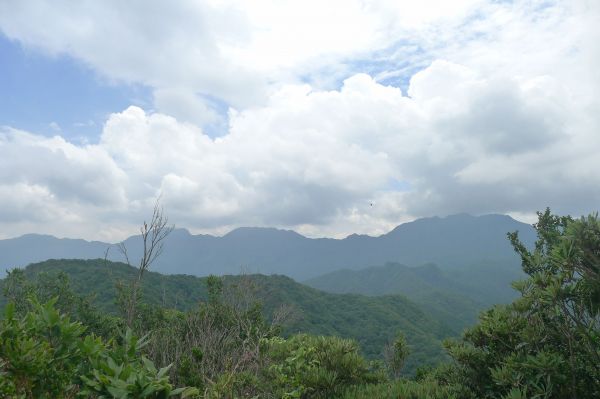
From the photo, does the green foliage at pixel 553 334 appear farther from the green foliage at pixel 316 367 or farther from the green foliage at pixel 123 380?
the green foliage at pixel 123 380

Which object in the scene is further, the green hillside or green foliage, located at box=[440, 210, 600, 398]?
the green hillside

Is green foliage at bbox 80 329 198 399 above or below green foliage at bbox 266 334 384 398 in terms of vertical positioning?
above

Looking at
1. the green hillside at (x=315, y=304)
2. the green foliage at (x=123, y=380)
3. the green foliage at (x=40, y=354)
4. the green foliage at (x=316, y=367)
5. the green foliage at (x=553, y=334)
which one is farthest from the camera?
the green hillside at (x=315, y=304)

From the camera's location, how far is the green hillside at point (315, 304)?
2746 inches

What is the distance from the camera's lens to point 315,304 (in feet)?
328

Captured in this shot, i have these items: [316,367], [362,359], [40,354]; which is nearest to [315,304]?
[362,359]

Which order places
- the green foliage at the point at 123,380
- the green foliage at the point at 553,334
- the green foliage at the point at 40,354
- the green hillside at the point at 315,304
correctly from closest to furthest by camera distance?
1. the green foliage at the point at 123,380
2. the green foliage at the point at 40,354
3. the green foliage at the point at 553,334
4. the green hillside at the point at 315,304

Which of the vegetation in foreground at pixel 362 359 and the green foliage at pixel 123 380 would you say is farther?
the vegetation in foreground at pixel 362 359

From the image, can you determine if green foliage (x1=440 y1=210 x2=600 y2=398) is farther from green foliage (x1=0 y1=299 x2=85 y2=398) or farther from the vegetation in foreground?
green foliage (x1=0 y1=299 x2=85 y2=398)

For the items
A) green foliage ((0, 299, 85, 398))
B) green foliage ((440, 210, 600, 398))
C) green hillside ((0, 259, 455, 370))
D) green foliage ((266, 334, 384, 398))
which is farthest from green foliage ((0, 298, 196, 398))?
green hillside ((0, 259, 455, 370))

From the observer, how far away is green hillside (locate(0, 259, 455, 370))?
69750 mm

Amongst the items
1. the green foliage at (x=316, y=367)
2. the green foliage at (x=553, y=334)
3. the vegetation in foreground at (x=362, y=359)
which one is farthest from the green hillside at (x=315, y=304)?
the green foliage at (x=553, y=334)

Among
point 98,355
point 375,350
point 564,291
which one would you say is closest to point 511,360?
point 564,291

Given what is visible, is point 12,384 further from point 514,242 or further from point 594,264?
point 514,242
